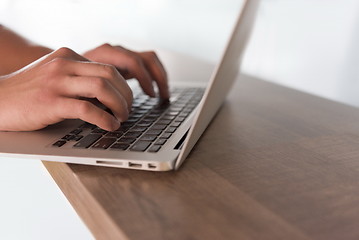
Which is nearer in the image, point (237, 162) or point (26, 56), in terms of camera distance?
point (237, 162)

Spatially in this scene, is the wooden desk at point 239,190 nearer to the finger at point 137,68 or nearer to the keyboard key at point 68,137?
the keyboard key at point 68,137

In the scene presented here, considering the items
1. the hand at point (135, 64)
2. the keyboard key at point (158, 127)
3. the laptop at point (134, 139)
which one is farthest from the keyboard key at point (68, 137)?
the hand at point (135, 64)

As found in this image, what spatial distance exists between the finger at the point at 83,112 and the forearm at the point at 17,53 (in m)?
0.26

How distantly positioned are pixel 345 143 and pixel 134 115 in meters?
0.30

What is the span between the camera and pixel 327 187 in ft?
1.31

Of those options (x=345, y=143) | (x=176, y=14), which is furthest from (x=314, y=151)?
(x=176, y=14)

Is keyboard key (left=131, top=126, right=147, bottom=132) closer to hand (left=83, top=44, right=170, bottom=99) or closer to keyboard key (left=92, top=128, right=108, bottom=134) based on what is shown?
keyboard key (left=92, top=128, right=108, bottom=134)

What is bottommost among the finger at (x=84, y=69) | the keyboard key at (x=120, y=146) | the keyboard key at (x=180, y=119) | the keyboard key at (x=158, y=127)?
the keyboard key at (x=180, y=119)

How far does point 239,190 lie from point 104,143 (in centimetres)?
18

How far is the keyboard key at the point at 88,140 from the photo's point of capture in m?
0.48

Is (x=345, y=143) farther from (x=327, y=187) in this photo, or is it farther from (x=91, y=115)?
(x=91, y=115)

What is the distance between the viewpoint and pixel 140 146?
0.47 metres

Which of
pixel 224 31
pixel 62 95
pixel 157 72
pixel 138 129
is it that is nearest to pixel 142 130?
pixel 138 129

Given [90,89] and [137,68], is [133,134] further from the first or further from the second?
[137,68]
